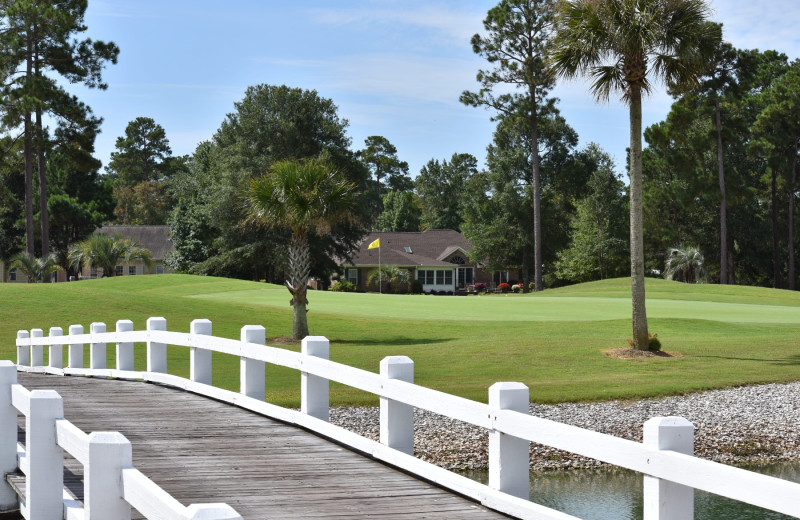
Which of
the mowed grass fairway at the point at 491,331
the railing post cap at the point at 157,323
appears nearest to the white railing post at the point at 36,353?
the mowed grass fairway at the point at 491,331

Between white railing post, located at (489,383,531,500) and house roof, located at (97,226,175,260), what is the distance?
9322cm

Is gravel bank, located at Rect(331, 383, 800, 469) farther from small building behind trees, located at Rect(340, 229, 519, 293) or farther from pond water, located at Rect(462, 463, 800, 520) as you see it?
small building behind trees, located at Rect(340, 229, 519, 293)

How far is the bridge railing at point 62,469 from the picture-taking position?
4.14 meters

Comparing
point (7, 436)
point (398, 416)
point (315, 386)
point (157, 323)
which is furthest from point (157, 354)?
point (398, 416)

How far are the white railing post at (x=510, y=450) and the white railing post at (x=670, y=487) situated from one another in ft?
4.90

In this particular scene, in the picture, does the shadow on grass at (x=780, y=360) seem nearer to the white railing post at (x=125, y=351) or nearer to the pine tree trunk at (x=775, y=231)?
the white railing post at (x=125, y=351)

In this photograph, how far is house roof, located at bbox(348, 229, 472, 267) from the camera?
91.5 m

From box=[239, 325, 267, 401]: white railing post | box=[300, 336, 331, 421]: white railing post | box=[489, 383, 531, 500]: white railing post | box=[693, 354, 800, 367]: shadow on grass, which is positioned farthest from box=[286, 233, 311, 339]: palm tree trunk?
box=[489, 383, 531, 500]: white railing post

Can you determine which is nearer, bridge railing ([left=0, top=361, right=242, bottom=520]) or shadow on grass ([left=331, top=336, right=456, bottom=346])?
bridge railing ([left=0, top=361, right=242, bottom=520])

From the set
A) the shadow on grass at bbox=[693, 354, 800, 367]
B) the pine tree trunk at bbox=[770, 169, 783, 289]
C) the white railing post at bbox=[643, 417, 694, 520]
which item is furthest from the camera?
the pine tree trunk at bbox=[770, 169, 783, 289]

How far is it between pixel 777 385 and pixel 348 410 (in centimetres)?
977

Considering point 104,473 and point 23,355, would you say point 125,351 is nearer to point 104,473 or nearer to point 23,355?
point 23,355

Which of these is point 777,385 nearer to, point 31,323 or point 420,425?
point 420,425

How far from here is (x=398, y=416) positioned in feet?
25.3
